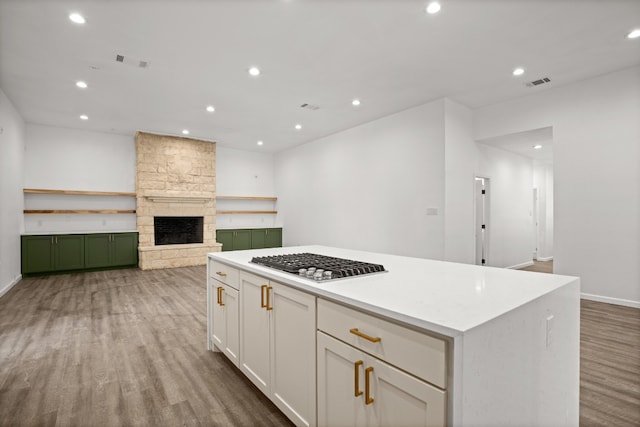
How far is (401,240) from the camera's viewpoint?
5.97 meters

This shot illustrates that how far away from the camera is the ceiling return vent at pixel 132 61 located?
3.95 m

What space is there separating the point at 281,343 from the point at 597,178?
518 cm

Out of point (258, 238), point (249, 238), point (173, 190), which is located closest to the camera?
point (173, 190)

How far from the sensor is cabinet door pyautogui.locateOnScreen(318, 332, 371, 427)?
127 centimetres

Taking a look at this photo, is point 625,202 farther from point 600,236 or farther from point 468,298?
point 468,298

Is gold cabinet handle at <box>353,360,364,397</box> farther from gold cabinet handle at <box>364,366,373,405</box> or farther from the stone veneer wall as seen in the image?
the stone veneer wall

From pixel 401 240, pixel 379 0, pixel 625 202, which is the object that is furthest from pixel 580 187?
pixel 379 0

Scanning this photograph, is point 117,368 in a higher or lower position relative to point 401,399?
lower

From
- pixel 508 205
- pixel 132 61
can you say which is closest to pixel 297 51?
pixel 132 61

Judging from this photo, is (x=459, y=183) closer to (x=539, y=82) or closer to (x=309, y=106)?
(x=539, y=82)

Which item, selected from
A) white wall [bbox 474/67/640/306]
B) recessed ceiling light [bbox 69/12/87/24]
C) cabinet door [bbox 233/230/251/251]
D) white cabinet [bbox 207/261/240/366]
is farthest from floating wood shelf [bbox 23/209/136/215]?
white wall [bbox 474/67/640/306]

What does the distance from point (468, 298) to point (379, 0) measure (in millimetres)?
2819

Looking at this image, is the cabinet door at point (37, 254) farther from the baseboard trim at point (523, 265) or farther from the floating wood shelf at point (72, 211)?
the baseboard trim at point (523, 265)

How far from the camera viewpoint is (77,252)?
669cm
